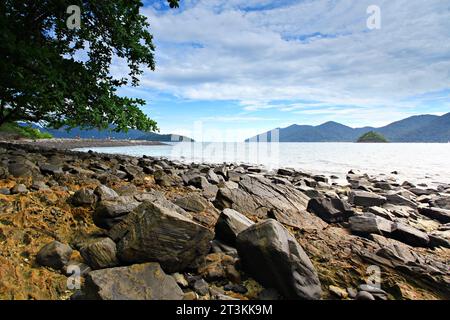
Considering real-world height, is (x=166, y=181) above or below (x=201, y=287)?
above

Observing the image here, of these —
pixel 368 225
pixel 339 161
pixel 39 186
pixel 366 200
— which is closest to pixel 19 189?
pixel 39 186

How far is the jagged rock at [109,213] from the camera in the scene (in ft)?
15.4

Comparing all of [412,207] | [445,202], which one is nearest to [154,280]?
[412,207]

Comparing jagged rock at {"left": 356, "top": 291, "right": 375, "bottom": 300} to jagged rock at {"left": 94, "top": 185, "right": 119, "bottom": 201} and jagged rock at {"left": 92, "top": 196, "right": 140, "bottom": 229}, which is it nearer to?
jagged rock at {"left": 92, "top": 196, "right": 140, "bottom": 229}

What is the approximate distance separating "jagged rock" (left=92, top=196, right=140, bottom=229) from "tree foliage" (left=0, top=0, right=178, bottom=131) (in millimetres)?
6486

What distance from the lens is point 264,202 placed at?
7.51 metres

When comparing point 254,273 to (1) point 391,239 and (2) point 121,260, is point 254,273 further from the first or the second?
(1) point 391,239

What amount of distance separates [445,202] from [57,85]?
1653 cm

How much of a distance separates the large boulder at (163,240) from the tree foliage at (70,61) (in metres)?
7.06

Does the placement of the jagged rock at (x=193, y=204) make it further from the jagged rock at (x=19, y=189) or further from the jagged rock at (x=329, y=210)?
the jagged rock at (x=329, y=210)

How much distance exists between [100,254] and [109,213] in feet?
3.36

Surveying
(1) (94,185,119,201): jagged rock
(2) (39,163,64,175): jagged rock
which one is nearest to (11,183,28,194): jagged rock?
(1) (94,185,119,201): jagged rock

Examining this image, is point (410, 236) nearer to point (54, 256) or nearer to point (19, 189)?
point (54, 256)

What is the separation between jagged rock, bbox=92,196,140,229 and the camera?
4.71m
